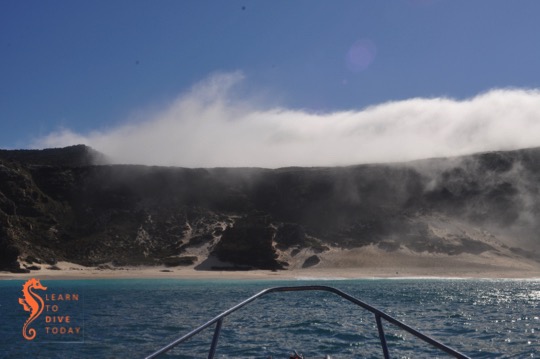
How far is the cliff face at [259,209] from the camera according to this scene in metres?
111

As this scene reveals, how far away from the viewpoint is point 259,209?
135750mm

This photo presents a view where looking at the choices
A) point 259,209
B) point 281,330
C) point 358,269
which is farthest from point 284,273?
point 281,330

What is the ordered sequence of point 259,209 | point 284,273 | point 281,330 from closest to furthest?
point 281,330, point 284,273, point 259,209

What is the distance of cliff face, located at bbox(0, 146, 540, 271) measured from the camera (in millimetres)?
110625

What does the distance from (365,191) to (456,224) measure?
24891 mm

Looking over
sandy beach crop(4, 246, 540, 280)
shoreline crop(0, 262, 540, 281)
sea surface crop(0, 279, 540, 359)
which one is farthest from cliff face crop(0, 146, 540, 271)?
sea surface crop(0, 279, 540, 359)

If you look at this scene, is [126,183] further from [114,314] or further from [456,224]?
[114,314]

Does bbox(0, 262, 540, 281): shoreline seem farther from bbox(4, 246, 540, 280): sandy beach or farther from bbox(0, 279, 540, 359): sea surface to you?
bbox(0, 279, 540, 359): sea surface

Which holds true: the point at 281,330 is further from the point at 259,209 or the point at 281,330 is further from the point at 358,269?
the point at 259,209

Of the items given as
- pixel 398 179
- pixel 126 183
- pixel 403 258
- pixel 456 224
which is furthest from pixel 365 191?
pixel 126 183

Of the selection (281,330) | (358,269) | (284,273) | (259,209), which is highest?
(259,209)

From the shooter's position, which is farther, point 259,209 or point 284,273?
point 259,209

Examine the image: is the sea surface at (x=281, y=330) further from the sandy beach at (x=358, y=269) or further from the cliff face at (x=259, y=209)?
the cliff face at (x=259, y=209)

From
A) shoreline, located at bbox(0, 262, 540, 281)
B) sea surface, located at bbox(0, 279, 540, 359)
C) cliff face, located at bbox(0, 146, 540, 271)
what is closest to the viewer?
sea surface, located at bbox(0, 279, 540, 359)
